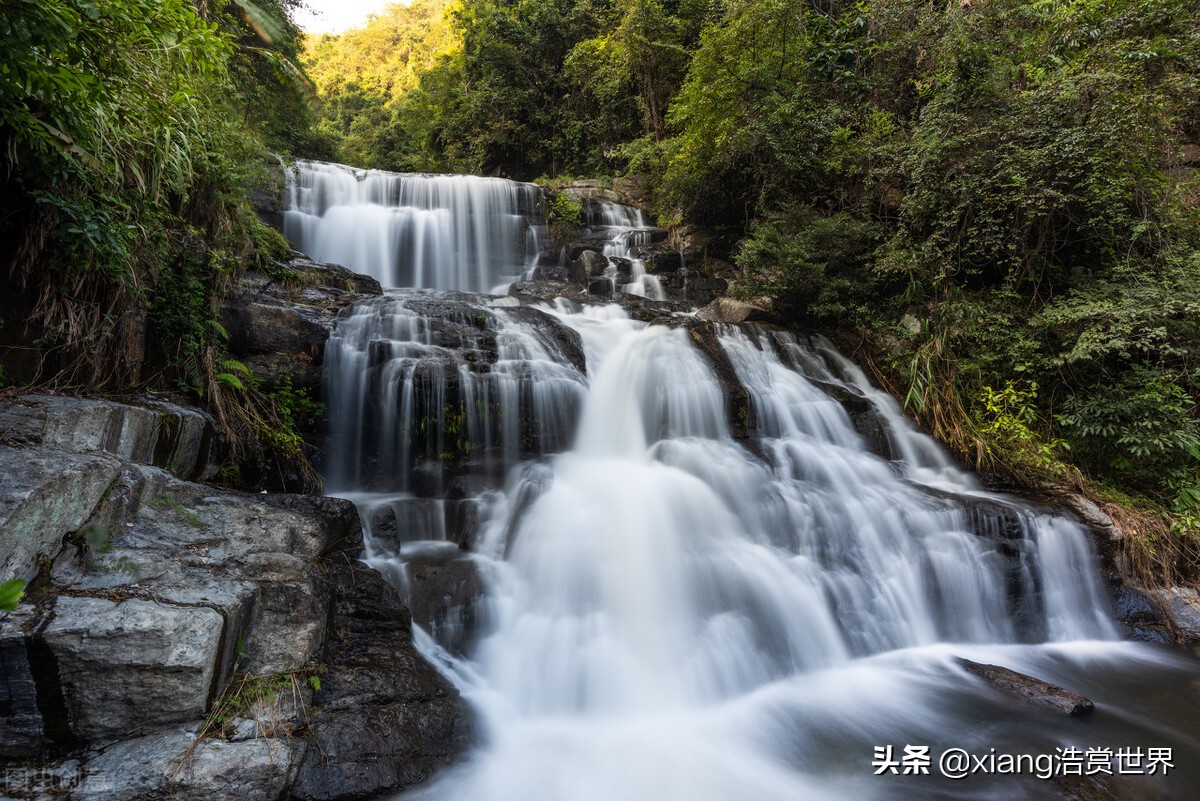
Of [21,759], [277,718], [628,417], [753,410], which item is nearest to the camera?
[21,759]

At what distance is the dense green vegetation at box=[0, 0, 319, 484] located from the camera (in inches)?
114

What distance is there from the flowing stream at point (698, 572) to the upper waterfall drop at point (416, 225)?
4.39m

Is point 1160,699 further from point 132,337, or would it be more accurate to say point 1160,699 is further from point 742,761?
point 132,337

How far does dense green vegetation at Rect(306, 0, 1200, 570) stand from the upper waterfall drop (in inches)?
154

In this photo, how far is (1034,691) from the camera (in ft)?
13.8

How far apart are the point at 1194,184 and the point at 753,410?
7.41 m

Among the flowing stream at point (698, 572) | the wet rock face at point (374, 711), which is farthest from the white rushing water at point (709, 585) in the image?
the wet rock face at point (374, 711)

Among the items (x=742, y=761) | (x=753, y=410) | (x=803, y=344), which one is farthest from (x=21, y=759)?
(x=803, y=344)

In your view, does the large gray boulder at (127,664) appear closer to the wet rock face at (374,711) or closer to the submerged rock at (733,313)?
the wet rock face at (374,711)

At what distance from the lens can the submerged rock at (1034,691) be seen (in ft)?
13.3

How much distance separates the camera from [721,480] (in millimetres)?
6238
